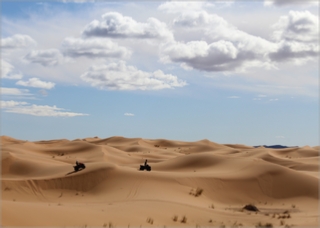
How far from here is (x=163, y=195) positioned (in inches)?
837

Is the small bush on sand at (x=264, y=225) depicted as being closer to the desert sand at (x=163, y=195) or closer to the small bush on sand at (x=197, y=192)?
the desert sand at (x=163, y=195)

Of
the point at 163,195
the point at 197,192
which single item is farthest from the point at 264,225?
the point at 197,192

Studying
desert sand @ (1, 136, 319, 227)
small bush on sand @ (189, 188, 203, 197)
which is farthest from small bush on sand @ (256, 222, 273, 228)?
small bush on sand @ (189, 188, 203, 197)

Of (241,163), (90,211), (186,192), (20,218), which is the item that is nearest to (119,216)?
(90,211)

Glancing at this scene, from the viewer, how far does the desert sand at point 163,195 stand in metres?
14.7

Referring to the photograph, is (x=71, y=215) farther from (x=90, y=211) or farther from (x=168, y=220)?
(x=168, y=220)

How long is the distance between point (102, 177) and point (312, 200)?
39.5 feet

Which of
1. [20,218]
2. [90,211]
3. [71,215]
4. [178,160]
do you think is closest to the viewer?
[20,218]

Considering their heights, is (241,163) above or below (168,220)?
above

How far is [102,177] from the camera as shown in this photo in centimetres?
2497

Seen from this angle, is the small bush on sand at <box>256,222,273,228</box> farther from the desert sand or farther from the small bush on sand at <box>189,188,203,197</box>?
the small bush on sand at <box>189,188,203,197</box>

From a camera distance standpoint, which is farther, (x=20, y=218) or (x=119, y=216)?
(x=119, y=216)

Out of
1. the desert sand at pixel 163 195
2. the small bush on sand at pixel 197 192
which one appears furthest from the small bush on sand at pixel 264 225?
the small bush on sand at pixel 197 192

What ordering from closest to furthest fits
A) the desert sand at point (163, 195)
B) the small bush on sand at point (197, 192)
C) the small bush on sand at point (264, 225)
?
the desert sand at point (163, 195) < the small bush on sand at point (264, 225) < the small bush on sand at point (197, 192)
